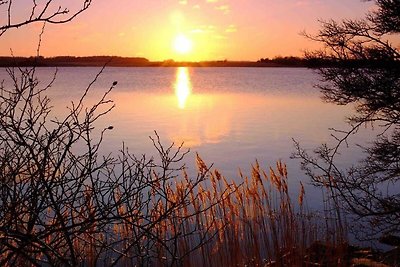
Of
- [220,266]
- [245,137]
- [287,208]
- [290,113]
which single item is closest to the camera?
[220,266]

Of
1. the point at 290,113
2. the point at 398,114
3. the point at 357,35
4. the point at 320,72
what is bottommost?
the point at 290,113

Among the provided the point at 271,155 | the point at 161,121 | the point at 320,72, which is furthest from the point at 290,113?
the point at 320,72

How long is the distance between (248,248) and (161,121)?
22.0m

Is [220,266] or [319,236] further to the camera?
[319,236]

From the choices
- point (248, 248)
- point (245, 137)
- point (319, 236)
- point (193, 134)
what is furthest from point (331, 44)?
point (193, 134)

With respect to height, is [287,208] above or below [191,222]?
above

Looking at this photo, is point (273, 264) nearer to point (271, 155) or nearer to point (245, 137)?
point (271, 155)

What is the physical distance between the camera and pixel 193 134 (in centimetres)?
2394

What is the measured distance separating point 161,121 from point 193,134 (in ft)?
16.4

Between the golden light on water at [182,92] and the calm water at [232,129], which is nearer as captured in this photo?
the calm water at [232,129]

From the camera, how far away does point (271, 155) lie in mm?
18484

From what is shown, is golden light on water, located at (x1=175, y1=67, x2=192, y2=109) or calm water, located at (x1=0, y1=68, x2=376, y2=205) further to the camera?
golden light on water, located at (x1=175, y1=67, x2=192, y2=109)

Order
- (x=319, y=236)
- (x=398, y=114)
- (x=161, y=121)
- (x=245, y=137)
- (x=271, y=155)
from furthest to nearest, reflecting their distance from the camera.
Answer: (x=161, y=121), (x=245, y=137), (x=271, y=155), (x=398, y=114), (x=319, y=236)

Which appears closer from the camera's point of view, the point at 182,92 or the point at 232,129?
the point at 232,129
